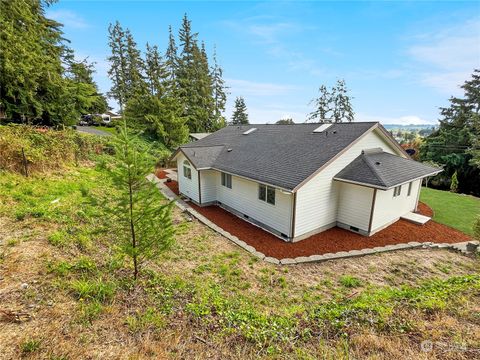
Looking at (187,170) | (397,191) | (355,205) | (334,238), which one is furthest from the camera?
(187,170)

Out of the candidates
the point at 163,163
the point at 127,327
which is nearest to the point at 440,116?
the point at 163,163

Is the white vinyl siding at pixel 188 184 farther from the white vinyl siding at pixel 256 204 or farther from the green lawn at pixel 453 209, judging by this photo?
the green lawn at pixel 453 209

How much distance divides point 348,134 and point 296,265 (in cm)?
671

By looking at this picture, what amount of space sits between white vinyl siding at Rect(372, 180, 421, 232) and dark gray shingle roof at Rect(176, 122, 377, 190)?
9.42ft

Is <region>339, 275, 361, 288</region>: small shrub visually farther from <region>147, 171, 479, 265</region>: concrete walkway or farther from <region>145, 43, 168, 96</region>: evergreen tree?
<region>145, 43, 168, 96</region>: evergreen tree

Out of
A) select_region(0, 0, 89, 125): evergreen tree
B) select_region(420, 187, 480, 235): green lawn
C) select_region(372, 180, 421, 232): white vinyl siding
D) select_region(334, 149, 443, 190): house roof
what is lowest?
select_region(420, 187, 480, 235): green lawn

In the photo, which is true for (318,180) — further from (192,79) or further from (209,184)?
(192,79)

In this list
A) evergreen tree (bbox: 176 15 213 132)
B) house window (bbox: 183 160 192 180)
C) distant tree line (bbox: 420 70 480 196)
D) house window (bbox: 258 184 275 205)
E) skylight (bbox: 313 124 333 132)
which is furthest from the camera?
evergreen tree (bbox: 176 15 213 132)

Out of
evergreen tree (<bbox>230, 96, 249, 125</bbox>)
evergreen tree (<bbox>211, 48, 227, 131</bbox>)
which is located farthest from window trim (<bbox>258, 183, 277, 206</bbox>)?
evergreen tree (<bbox>230, 96, 249, 125</bbox>)

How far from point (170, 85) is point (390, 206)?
26521 millimetres

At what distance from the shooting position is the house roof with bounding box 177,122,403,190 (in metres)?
9.11

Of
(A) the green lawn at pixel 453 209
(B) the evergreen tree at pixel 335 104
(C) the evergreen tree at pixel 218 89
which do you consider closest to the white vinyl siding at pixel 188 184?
(A) the green lawn at pixel 453 209

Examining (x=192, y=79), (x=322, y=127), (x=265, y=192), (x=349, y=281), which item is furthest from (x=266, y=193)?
(x=192, y=79)

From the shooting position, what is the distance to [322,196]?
9.36 m
